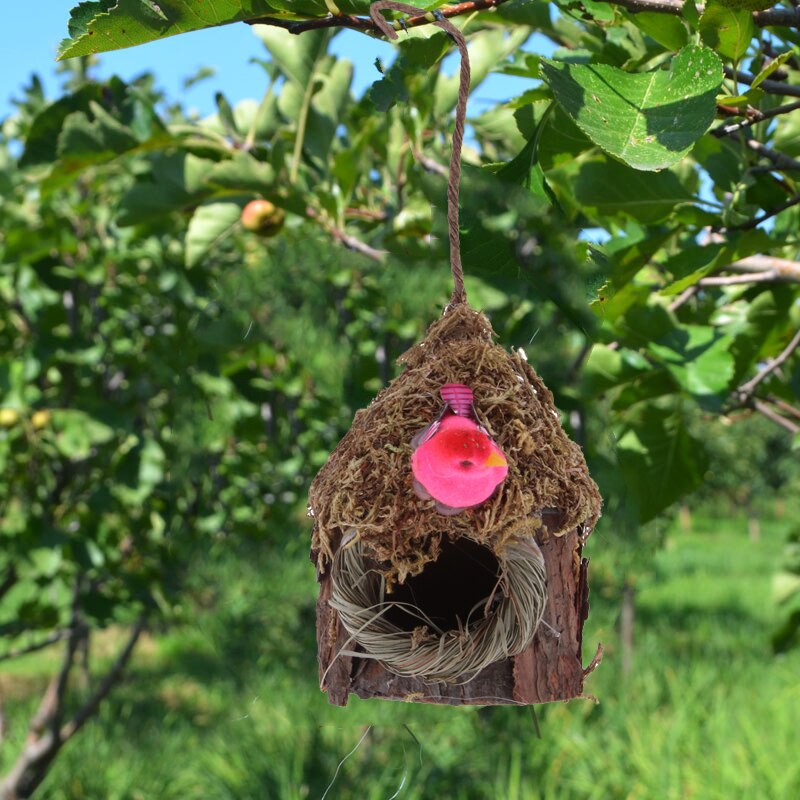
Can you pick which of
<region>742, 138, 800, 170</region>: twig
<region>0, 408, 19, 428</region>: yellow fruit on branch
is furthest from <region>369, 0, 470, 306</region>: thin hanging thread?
<region>0, 408, 19, 428</region>: yellow fruit on branch

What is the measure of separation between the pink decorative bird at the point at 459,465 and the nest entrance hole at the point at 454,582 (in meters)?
0.38

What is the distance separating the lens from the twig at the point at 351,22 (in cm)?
87

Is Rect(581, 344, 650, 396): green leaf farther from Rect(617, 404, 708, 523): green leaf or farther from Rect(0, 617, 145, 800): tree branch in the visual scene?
Rect(0, 617, 145, 800): tree branch

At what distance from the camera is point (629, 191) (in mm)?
1242

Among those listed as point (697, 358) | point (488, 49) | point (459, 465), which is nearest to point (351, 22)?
point (459, 465)

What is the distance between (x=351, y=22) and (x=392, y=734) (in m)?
4.11

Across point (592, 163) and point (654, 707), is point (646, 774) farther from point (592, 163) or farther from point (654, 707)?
point (592, 163)

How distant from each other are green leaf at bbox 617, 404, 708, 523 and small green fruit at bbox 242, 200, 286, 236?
952 mm

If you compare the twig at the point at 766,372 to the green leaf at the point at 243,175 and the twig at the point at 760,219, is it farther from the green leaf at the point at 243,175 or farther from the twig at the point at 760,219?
the green leaf at the point at 243,175

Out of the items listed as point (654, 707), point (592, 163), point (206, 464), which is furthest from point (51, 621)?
point (654, 707)

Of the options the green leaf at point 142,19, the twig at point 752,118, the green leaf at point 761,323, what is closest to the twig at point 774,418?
the green leaf at point 761,323

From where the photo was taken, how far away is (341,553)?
1114mm

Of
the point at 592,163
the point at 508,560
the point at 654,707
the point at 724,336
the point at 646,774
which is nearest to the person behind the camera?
the point at 508,560

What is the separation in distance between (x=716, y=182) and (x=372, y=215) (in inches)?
37.3
